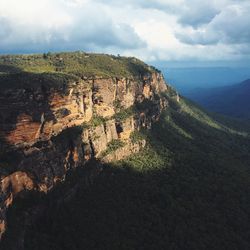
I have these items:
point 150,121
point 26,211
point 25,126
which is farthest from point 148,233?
point 150,121

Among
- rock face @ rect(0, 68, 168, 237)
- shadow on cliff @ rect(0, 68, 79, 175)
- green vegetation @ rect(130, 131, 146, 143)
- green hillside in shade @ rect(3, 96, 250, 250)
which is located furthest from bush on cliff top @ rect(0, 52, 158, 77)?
shadow on cliff @ rect(0, 68, 79, 175)

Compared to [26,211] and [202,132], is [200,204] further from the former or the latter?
[202,132]

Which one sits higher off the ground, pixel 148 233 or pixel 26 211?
pixel 26 211

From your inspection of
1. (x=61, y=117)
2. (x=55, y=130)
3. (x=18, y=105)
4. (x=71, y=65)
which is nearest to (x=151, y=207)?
(x=55, y=130)


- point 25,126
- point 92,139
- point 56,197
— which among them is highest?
point 25,126

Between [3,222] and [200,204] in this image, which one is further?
[200,204]

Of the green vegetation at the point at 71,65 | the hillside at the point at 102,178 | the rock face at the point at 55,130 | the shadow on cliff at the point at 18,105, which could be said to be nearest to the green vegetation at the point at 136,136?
the hillside at the point at 102,178
